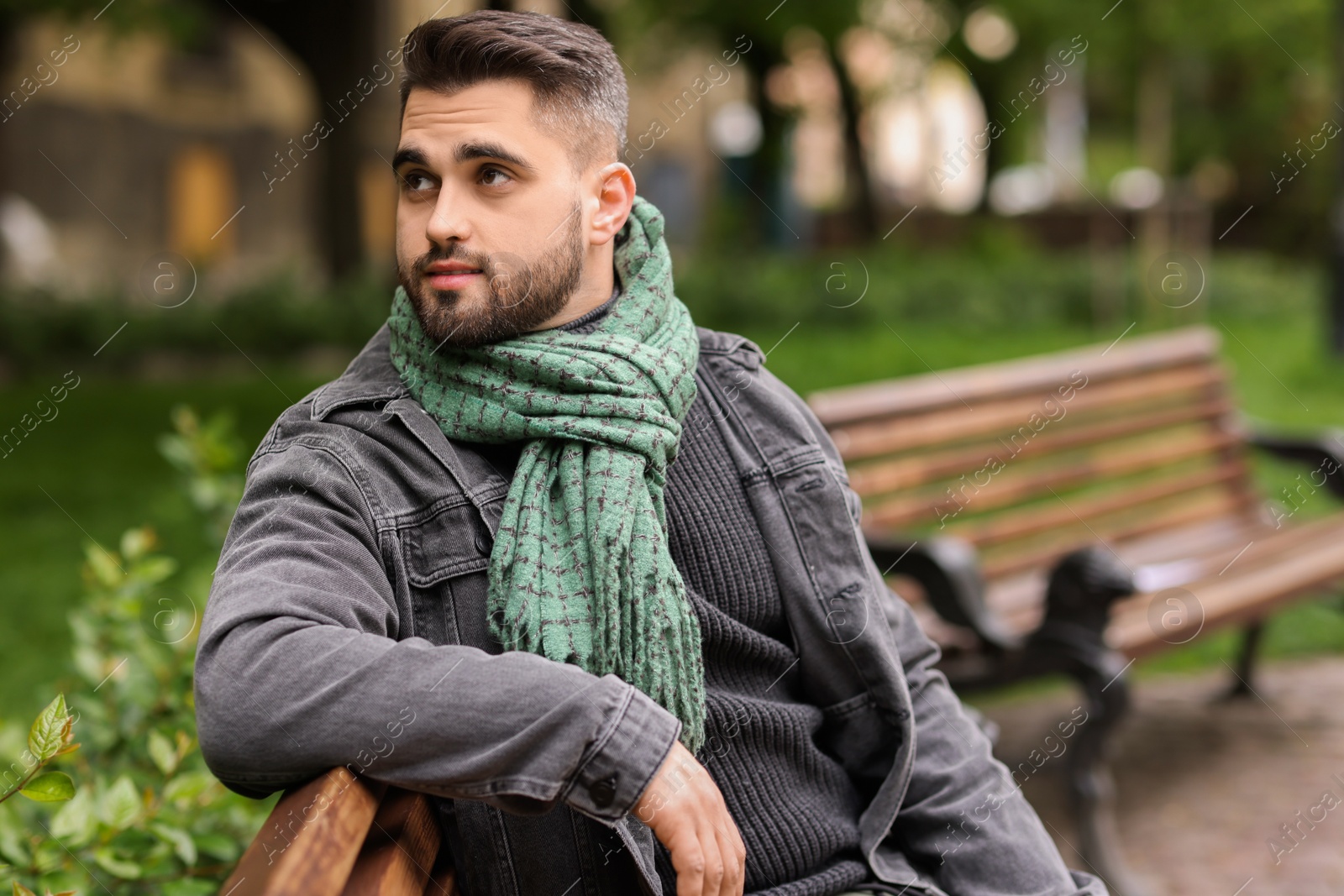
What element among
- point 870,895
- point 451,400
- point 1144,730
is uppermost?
point 451,400

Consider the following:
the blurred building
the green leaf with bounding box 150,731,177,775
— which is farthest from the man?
the blurred building

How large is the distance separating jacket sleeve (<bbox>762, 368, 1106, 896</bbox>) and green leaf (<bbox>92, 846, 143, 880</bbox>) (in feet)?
4.01

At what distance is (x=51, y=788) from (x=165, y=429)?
780 cm

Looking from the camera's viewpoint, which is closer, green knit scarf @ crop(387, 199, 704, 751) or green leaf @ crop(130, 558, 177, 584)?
green knit scarf @ crop(387, 199, 704, 751)

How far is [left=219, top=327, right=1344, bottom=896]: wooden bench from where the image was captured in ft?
11.8

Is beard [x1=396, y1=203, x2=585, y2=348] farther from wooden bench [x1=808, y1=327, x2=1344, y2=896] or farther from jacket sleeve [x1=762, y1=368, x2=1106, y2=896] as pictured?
wooden bench [x1=808, y1=327, x2=1344, y2=896]

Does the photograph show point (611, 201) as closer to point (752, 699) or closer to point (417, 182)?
point (417, 182)

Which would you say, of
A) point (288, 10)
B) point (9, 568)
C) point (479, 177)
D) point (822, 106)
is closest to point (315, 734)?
point (479, 177)

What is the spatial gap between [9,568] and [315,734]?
17.9 ft

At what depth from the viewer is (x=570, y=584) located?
5.96ft

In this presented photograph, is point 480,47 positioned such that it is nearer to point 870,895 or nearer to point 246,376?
point 870,895

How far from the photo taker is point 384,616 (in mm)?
1715

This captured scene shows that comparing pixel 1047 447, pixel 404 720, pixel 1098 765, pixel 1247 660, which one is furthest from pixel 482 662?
pixel 1247 660

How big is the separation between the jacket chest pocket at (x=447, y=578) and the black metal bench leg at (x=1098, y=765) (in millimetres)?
2190
